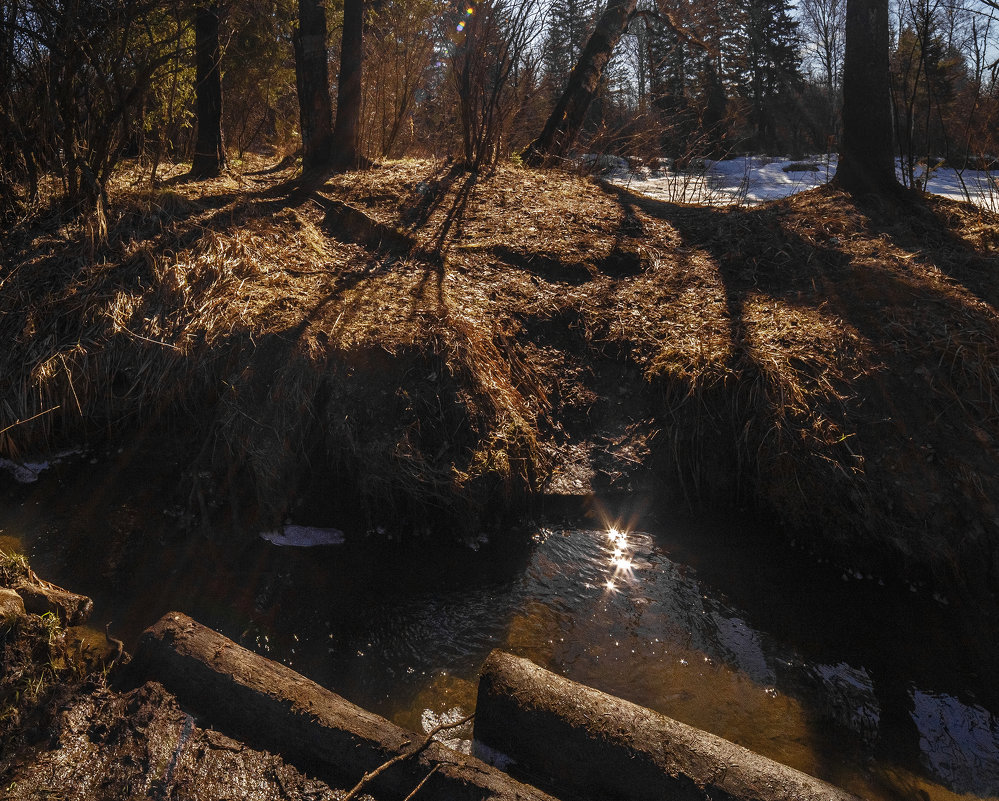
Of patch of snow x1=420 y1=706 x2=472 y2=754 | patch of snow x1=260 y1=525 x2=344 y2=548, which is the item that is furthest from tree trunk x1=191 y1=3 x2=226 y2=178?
patch of snow x1=420 y1=706 x2=472 y2=754

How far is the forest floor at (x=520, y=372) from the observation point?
3725 millimetres

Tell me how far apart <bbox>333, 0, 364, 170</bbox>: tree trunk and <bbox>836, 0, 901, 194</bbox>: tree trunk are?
4.88 m

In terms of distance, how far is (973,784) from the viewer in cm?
255

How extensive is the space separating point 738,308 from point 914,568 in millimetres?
2153

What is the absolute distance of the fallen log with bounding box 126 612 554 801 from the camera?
203cm

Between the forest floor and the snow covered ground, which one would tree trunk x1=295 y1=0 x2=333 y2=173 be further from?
the snow covered ground

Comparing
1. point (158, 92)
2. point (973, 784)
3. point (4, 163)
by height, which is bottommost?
point (973, 784)

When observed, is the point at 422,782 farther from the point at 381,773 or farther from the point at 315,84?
the point at 315,84

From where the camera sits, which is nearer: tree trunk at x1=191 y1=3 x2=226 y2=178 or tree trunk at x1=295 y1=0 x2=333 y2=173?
tree trunk at x1=295 y1=0 x2=333 y2=173

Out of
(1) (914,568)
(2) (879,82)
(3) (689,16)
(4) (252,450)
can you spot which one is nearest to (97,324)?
(4) (252,450)

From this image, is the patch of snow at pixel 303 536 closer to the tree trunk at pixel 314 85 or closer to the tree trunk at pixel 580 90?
the tree trunk at pixel 314 85

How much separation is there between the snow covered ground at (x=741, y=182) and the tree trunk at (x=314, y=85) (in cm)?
395

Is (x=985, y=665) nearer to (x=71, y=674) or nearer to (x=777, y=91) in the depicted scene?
(x=71, y=674)

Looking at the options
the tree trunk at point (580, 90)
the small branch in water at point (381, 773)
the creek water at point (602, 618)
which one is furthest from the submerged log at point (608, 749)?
the tree trunk at point (580, 90)
